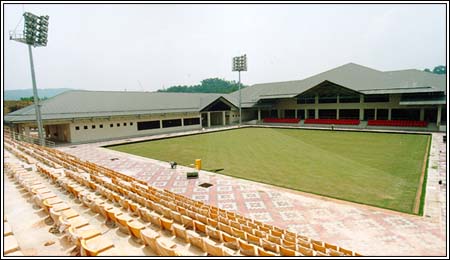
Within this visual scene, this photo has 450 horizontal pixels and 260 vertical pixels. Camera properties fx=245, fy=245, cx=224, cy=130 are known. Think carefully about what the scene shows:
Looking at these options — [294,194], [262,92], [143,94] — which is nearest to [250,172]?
[294,194]

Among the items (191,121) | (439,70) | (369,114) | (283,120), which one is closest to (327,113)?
(369,114)

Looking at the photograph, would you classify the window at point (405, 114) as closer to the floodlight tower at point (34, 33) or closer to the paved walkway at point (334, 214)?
the paved walkway at point (334, 214)

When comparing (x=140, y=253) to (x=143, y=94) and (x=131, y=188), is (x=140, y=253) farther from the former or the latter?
(x=143, y=94)

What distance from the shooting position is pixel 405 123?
31234mm

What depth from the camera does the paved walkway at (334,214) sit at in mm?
6809

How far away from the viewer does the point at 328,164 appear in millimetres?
15547

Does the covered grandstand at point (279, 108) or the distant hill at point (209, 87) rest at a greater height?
the distant hill at point (209, 87)

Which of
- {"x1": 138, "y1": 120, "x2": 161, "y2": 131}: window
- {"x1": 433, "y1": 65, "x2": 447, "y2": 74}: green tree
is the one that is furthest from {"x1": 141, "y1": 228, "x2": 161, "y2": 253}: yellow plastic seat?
{"x1": 433, "y1": 65, "x2": 447, "y2": 74}: green tree

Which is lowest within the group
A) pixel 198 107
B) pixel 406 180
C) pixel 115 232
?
pixel 406 180

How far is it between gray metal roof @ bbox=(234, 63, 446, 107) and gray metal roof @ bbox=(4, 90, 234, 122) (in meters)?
13.3

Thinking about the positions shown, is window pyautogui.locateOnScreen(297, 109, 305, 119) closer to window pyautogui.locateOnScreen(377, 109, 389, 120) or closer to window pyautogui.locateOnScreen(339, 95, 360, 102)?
window pyautogui.locateOnScreen(339, 95, 360, 102)

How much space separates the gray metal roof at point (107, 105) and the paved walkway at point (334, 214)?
18884mm

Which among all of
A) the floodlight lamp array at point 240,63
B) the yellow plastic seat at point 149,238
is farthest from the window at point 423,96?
the yellow plastic seat at point 149,238

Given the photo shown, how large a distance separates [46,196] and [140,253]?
178 inches
